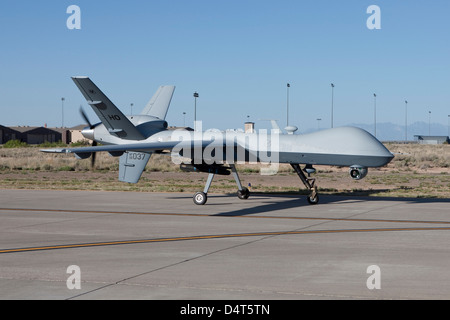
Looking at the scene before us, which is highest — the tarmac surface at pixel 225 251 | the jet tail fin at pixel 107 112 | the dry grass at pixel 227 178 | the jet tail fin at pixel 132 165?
the jet tail fin at pixel 107 112

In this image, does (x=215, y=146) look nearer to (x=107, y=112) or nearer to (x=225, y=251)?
(x=107, y=112)

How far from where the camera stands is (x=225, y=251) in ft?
41.7

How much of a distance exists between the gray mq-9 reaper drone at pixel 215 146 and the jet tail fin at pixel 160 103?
15.6 inches

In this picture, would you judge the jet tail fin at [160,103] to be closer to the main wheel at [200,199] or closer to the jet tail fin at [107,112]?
the jet tail fin at [107,112]

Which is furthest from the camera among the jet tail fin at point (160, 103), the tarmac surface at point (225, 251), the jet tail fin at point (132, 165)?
the jet tail fin at point (160, 103)

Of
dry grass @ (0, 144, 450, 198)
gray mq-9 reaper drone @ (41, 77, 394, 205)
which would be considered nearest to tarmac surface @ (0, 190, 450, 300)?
gray mq-9 reaper drone @ (41, 77, 394, 205)

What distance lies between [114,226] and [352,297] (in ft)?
32.3

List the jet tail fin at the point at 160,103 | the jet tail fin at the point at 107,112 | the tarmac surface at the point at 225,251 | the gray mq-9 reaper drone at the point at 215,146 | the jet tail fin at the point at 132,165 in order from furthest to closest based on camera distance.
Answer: the jet tail fin at the point at 160,103 → the jet tail fin at the point at 132,165 → the jet tail fin at the point at 107,112 → the gray mq-9 reaper drone at the point at 215,146 → the tarmac surface at the point at 225,251

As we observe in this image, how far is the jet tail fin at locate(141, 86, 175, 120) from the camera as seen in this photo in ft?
85.7

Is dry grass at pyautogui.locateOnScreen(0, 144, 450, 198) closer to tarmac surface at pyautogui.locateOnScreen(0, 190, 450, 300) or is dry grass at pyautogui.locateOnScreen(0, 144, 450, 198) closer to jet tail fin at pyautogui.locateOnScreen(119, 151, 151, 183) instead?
jet tail fin at pyautogui.locateOnScreen(119, 151, 151, 183)

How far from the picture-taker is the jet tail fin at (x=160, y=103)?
26125 mm

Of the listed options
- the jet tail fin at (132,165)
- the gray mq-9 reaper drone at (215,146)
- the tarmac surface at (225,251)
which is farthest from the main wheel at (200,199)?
the jet tail fin at (132,165)

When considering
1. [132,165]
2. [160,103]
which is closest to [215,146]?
[132,165]
